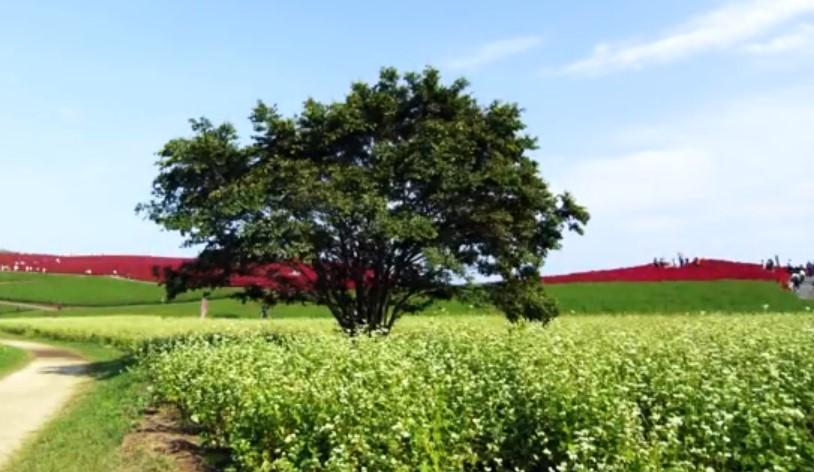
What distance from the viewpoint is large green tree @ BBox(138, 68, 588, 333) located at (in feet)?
75.2

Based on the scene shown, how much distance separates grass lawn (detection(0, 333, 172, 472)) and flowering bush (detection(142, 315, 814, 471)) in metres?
1.30

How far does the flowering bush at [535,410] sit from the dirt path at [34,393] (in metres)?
4.97

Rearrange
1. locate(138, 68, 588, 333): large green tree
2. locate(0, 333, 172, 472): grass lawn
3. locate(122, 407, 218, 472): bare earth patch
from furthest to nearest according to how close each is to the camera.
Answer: locate(138, 68, 588, 333): large green tree, locate(0, 333, 172, 472): grass lawn, locate(122, 407, 218, 472): bare earth patch

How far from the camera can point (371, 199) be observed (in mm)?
22438

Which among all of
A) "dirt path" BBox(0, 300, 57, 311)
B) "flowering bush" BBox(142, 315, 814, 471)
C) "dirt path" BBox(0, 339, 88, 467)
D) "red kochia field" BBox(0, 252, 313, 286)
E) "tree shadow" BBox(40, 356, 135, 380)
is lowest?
"dirt path" BBox(0, 339, 88, 467)

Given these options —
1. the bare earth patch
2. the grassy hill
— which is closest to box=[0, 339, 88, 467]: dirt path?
the bare earth patch

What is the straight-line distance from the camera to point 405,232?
22156 millimetres

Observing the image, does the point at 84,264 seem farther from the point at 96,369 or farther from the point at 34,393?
the point at 34,393

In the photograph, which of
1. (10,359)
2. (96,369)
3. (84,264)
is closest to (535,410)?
(96,369)

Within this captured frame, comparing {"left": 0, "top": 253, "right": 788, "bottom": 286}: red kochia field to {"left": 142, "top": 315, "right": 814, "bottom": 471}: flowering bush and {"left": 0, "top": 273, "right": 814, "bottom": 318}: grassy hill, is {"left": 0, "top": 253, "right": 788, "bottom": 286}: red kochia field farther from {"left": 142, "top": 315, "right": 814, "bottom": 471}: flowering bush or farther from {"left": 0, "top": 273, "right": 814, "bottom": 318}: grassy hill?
{"left": 142, "top": 315, "right": 814, "bottom": 471}: flowering bush

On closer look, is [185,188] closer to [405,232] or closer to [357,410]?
[405,232]

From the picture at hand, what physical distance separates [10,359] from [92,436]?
57.6ft

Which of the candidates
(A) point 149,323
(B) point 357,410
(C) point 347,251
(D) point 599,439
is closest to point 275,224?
(C) point 347,251

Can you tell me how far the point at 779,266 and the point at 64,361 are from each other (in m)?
40.7
